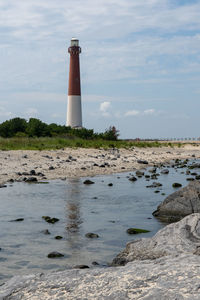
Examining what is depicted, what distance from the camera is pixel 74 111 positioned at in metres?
55.2

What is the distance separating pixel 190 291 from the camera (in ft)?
12.0

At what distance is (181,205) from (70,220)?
11.5 ft

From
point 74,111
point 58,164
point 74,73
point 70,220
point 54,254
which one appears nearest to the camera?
point 54,254

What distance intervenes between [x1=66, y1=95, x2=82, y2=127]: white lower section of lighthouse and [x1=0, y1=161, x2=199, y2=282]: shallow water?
3624cm

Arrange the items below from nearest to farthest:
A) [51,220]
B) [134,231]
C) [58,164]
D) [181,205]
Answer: [134,231], [51,220], [181,205], [58,164]

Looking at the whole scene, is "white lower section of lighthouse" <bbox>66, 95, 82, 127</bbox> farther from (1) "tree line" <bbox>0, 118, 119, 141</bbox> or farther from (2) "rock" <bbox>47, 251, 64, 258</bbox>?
(2) "rock" <bbox>47, 251, 64, 258</bbox>

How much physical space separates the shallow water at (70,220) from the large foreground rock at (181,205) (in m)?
0.51

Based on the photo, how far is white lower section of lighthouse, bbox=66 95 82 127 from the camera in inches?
2174

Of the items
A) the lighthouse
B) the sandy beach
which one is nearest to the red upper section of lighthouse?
the lighthouse

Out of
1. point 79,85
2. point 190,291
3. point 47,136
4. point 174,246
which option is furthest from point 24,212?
point 79,85

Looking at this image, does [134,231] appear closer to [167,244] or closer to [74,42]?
[167,244]

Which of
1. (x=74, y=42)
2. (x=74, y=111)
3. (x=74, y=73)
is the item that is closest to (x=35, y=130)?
(x=74, y=111)

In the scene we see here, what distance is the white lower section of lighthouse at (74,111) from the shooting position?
5522 centimetres

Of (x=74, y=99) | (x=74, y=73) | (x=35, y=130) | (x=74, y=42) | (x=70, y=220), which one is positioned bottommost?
(x=70, y=220)
